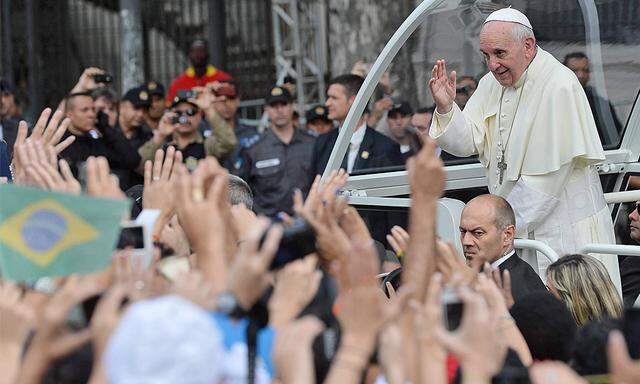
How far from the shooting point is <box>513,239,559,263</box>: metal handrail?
5.91 metres

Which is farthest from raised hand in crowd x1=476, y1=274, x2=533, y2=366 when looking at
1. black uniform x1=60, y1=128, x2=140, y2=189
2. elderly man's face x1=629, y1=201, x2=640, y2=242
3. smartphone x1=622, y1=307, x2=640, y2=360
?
black uniform x1=60, y1=128, x2=140, y2=189

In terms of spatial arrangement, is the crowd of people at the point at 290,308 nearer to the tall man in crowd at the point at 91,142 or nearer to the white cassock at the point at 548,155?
the white cassock at the point at 548,155

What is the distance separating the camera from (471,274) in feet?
13.1

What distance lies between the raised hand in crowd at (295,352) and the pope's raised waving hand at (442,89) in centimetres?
330

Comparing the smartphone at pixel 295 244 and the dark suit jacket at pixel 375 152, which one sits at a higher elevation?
the dark suit jacket at pixel 375 152

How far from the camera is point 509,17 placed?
6.28m

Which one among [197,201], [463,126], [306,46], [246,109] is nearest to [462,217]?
[463,126]

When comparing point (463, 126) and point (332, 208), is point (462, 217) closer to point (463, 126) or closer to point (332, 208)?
point (463, 126)

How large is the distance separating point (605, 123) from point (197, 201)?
160 inches

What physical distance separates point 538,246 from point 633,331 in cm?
266

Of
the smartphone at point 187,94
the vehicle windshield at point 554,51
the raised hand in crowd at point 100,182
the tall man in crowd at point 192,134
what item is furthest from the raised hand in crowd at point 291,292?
the smartphone at point 187,94

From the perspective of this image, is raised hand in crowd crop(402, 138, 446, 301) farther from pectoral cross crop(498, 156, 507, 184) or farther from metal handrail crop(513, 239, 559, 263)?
pectoral cross crop(498, 156, 507, 184)

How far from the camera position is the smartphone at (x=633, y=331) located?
10.9 feet

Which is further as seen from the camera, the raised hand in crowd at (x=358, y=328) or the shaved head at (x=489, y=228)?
the shaved head at (x=489, y=228)
